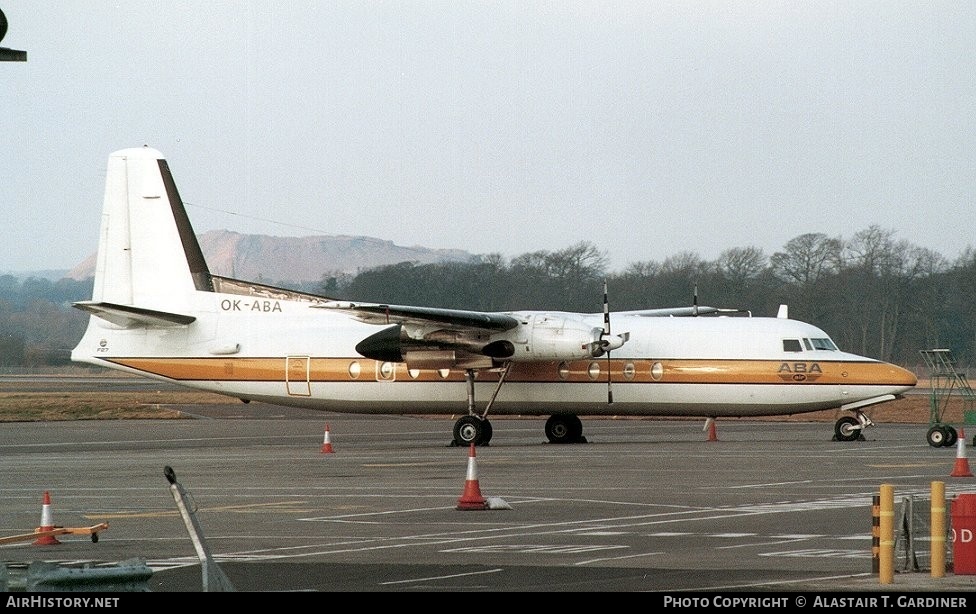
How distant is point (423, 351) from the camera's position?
1142 inches

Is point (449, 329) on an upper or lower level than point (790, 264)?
lower

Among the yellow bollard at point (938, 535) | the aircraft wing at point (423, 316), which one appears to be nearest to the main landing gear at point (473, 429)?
the aircraft wing at point (423, 316)

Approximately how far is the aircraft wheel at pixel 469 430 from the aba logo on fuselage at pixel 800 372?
693cm

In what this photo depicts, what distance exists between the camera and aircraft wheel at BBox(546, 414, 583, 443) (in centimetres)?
3014

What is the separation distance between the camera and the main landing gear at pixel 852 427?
28938 mm

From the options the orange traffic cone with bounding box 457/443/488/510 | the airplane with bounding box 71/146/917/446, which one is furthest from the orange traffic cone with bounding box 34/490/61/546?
the airplane with bounding box 71/146/917/446

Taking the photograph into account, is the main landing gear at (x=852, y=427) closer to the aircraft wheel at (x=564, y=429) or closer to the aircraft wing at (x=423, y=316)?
the aircraft wheel at (x=564, y=429)

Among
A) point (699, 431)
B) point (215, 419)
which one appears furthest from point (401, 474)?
Answer: point (215, 419)

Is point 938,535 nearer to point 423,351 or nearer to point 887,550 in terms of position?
point 887,550

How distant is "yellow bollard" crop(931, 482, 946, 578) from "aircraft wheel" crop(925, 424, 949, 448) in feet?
64.3

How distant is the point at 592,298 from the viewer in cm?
4306
